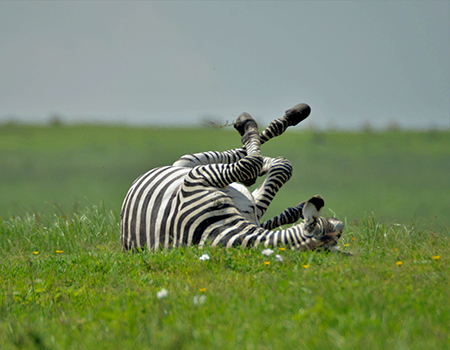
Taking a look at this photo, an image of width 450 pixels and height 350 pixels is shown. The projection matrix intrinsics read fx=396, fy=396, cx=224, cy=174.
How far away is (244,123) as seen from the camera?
720cm

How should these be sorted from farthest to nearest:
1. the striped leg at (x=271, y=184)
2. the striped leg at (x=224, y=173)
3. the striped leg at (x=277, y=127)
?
the striped leg at (x=277, y=127), the striped leg at (x=271, y=184), the striped leg at (x=224, y=173)

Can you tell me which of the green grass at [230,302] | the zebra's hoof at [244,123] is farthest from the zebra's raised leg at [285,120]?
the green grass at [230,302]

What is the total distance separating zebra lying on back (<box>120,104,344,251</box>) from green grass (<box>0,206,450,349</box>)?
15.2 inches

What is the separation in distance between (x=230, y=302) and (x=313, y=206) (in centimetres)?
171

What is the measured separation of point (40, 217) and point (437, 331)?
8527mm

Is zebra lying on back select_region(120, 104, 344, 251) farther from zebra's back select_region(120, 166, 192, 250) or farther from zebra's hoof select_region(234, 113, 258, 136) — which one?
zebra's hoof select_region(234, 113, 258, 136)

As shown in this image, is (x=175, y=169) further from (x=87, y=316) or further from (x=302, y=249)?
(x=87, y=316)

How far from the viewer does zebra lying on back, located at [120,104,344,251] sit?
454 centimetres

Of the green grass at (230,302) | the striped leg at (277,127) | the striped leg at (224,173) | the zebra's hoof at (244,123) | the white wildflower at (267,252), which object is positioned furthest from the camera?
the zebra's hoof at (244,123)

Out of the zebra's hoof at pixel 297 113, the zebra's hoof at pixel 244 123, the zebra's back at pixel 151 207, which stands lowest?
the zebra's back at pixel 151 207

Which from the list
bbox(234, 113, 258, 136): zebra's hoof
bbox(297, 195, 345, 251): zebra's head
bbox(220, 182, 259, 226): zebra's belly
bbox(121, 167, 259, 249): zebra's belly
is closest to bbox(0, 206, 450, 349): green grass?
bbox(297, 195, 345, 251): zebra's head

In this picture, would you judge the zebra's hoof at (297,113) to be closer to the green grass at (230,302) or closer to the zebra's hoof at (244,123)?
the zebra's hoof at (244,123)

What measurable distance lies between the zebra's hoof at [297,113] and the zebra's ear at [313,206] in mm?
3007

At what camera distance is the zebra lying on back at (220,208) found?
14.9ft
